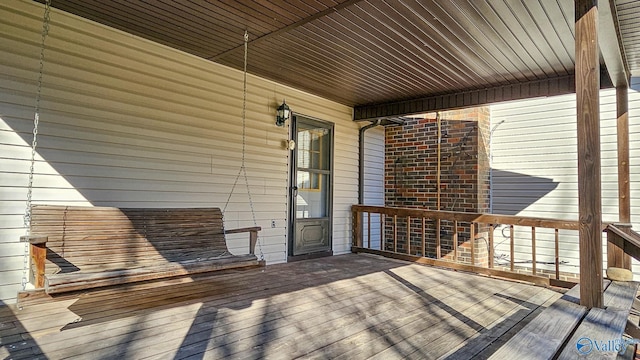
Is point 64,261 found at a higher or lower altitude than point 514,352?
higher

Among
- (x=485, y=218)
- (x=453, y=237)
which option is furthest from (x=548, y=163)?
(x=485, y=218)

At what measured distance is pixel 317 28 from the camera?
3.35 meters

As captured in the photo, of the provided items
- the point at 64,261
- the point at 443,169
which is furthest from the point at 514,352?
the point at 443,169

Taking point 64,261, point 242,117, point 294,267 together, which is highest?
point 242,117

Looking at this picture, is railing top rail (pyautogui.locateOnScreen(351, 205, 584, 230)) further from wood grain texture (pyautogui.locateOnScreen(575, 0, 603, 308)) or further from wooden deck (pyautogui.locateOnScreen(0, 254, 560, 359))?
wood grain texture (pyautogui.locateOnScreen(575, 0, 603, 308))

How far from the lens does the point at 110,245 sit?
3.08 m

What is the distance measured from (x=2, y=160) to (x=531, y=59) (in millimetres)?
5216

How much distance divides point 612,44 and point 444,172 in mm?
3189

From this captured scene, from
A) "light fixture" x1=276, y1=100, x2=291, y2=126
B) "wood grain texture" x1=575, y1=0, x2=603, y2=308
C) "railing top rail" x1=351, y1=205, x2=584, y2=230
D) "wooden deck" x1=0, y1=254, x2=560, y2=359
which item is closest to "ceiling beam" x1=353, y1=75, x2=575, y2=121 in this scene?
"railing top rail" x1=351, y1=205, x2=584, y2=230

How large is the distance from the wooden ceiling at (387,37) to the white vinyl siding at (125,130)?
0.87ft

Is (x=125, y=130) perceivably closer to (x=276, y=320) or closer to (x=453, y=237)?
(x=276, y=320)

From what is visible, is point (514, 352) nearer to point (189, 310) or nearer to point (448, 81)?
Answer: point (189, 310)

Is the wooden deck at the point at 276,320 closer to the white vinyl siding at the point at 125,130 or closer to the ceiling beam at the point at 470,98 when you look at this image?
the white vinyl siding at the point at 125,130

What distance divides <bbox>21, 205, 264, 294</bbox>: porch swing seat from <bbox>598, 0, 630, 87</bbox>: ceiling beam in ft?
11.7
